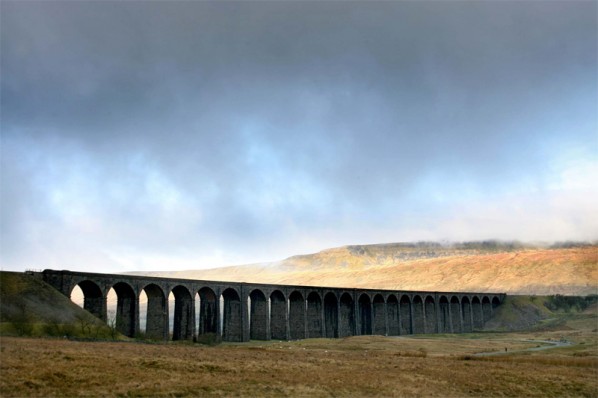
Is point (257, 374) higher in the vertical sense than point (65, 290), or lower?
lower

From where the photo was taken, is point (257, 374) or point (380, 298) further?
point (380, 298)

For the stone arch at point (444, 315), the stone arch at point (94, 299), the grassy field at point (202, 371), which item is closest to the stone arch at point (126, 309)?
the stone arch at point (94, 299)

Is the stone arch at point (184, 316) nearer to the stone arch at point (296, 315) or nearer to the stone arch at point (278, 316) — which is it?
the stone arch at point (278, 316)

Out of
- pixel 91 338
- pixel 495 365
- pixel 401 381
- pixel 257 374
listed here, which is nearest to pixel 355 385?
pixel 401 381

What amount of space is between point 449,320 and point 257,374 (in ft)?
334

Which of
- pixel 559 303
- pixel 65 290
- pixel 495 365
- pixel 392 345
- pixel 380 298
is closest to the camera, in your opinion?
pixel 495 365

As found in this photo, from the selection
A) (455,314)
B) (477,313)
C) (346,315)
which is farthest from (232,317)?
(477,313)

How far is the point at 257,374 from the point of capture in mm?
30641

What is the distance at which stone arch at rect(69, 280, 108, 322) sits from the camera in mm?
58375

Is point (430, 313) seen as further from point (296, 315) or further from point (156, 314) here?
point (156, 314)

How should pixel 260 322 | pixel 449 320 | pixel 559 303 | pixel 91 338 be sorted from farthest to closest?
pixel 559 303 < pixel 449 320 < pixel 260 322 < pixel 91 338

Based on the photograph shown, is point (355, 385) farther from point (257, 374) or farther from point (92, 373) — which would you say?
point (92, 373)

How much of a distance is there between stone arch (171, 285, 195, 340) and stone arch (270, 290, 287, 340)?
660 inches

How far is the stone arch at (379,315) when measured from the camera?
104125mm
